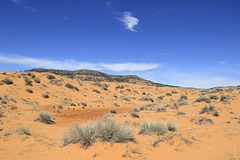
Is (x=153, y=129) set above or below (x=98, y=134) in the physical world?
below

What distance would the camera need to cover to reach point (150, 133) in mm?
7105

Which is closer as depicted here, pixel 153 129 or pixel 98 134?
pixel 98 134

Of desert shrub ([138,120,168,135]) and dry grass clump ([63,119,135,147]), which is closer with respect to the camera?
dry grass clump ([63,119,135,147])

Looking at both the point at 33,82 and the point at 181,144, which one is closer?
the point at 181,144

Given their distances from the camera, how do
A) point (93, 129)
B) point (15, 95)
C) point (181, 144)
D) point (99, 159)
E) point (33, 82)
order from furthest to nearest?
1. point (33, 82)
2. point (15, 95)
3. point (93, 129)
4. point (181, 144)
5. point (99, 159)

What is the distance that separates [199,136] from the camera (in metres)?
6.32

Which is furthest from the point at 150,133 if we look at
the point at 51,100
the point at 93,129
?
the point at 51,100

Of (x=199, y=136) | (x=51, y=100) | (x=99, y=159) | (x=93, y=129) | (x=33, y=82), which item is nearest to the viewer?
(x=99, y=159)

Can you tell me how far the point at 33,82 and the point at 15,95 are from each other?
257 inches

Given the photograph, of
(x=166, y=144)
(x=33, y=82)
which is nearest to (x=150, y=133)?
(x=166, y=144)

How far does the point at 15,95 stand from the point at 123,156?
1769 cm

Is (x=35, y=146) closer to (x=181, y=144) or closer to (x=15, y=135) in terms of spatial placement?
(x=15, y=135)

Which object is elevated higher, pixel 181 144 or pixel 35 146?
pixel 181 144

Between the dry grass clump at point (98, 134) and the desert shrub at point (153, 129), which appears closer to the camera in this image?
the dry grass clump at point (98, 134)
